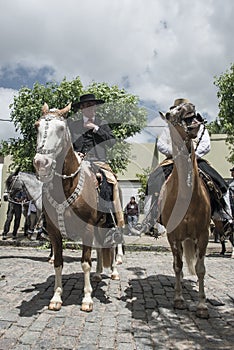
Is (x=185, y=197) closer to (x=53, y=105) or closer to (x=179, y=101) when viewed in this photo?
(x=179, y=101)

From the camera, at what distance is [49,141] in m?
4.53

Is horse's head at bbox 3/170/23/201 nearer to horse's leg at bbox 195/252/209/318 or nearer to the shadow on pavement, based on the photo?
the shadow on pavement

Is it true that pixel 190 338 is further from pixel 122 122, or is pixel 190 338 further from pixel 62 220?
pixel 122 122

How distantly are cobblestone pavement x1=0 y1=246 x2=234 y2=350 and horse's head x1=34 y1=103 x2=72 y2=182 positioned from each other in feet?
6.27

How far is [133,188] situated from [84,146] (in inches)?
735

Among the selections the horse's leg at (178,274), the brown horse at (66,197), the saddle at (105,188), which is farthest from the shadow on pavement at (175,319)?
the saddle at (105,188)

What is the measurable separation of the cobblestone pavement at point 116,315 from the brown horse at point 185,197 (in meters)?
0.48

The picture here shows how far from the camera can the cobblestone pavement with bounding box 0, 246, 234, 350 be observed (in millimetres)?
3961

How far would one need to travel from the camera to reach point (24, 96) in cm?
1523

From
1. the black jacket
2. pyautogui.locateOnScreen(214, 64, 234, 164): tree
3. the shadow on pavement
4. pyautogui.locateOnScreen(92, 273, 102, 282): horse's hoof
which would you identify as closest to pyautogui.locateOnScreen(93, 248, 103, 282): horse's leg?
pyautogui.locateOnScreen(92, 273, 102, 282): horse's hoof

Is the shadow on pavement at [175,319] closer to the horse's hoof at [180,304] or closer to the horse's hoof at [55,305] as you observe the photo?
the horse's hoof at [180,304]

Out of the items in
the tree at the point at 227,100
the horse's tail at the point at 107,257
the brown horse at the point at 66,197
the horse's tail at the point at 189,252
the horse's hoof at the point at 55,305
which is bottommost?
the horse's hoof at the point at 55,305

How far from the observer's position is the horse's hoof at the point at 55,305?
5024mm

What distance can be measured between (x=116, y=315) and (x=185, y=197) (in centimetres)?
196
